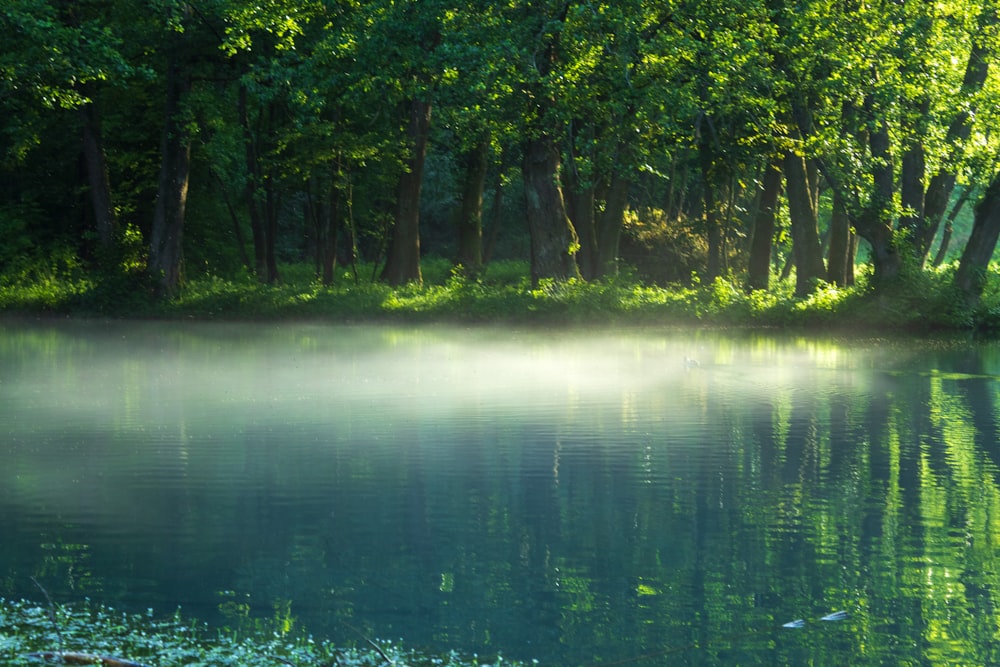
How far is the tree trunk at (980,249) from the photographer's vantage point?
1212 inches

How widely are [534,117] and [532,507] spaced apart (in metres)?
22.3

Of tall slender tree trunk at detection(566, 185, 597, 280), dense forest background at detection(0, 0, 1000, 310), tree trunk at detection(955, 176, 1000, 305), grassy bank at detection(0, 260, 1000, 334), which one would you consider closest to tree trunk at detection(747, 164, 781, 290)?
dense forest background at detection(0, 0, 1000, 310)

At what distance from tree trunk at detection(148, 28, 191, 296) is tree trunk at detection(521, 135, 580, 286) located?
9666 mm

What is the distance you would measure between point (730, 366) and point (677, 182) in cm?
3674

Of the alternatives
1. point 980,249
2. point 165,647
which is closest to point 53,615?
point 165,647

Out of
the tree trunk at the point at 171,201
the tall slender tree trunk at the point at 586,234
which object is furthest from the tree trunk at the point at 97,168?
the tall slender tree trunk at the point at 586,234

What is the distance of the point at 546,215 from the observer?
34344 mm

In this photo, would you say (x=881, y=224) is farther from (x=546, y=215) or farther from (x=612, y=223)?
(x=612, y=223)

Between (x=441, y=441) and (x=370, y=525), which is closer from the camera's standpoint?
(x=370, y=525)

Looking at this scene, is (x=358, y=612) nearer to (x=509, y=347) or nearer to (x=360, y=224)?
(x=509, y=347)

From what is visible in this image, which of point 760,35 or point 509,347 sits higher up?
point 760,35

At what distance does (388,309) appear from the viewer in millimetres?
35531

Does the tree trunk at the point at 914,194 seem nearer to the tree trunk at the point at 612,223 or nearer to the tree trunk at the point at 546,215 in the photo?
the tree trunk at the point at 546,215

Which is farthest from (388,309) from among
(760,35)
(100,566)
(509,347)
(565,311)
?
(100,566)
